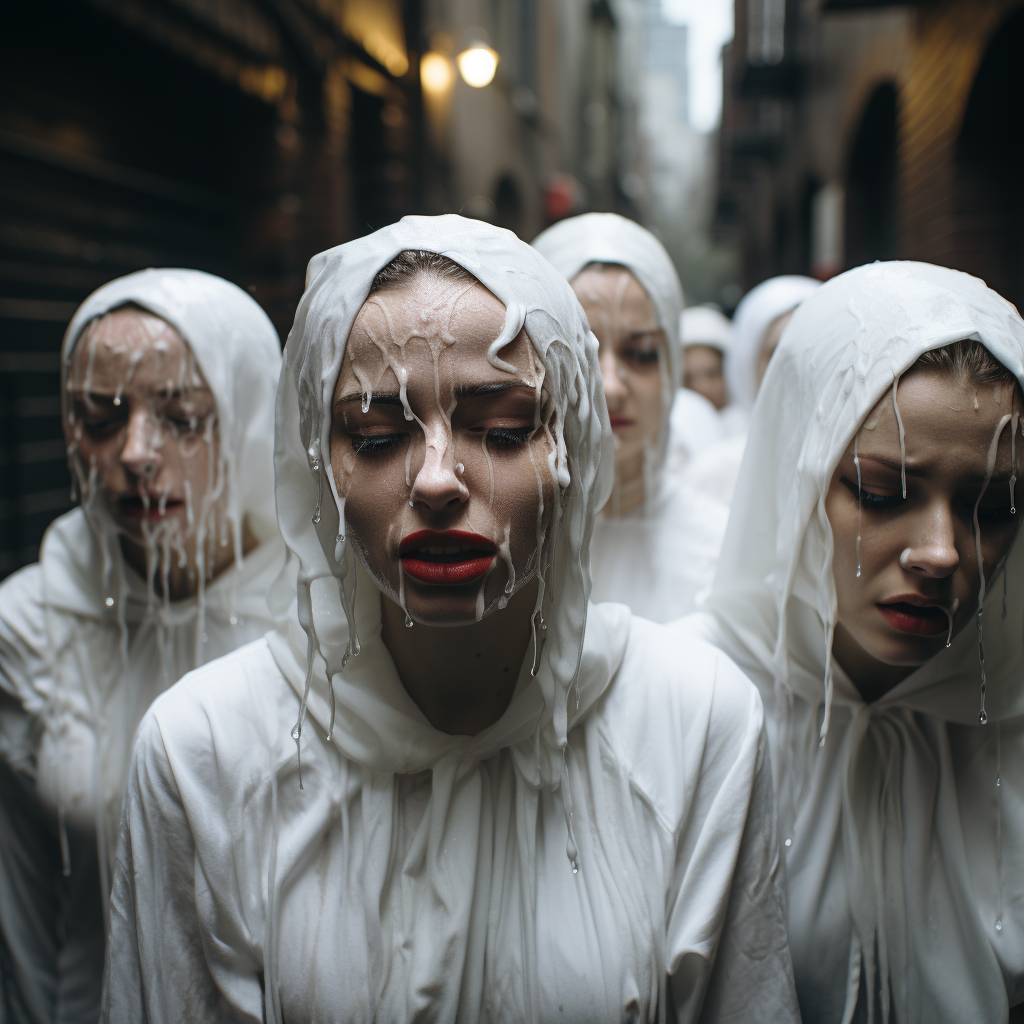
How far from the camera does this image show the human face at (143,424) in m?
1.96

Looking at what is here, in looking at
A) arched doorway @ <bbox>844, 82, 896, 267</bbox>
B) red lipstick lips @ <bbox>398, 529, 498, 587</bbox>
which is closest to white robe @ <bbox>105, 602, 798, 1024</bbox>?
red lipstick lips @ <bbox>398, 529, 498, 587</bbox>

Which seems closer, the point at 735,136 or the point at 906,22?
the point at 906,22

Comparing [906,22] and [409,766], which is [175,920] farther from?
[906,22]

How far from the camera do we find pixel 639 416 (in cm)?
242

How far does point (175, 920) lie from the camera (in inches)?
54.3

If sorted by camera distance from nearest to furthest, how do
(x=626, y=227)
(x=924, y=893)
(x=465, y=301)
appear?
(x=465, y=301) → (x=924, y=893) → (x=626, y=227)

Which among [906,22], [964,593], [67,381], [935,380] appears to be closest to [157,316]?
[67,381]

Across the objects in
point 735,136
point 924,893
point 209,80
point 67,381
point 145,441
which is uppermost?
point 735,136

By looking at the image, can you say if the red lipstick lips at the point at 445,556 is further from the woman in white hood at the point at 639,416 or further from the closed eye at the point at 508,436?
the woman in white hood at the point at 639,416

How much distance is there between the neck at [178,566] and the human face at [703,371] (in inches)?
170

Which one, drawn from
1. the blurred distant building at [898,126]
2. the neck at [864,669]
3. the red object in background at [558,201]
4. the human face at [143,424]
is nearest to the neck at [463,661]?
the neck at [864,669]

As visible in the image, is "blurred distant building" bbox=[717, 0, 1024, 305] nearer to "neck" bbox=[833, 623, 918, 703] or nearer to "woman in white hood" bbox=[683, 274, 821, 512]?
"woman in white hood" bbox=[683, 274, 821, 512]

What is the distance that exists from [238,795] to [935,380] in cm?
129

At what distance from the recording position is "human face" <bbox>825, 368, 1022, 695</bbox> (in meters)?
1.41
